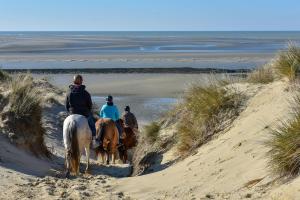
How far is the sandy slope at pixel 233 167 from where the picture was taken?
8.66 meters

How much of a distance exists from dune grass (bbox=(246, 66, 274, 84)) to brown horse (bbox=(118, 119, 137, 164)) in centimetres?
477

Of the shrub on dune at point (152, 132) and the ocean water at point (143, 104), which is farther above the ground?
the shrub on dune at point (152, 132)

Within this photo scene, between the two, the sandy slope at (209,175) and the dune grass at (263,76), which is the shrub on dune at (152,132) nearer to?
the sandy slope at (209,175)

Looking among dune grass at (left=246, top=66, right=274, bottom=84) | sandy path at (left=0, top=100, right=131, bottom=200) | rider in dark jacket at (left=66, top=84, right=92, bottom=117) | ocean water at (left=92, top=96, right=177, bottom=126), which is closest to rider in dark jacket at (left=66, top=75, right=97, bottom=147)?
rider in dark jacket at (left=66, top=84, right=92, bottom=117)

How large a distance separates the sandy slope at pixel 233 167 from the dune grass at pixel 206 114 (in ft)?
1.19

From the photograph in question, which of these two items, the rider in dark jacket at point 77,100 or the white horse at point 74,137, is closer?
the white horse at point 74,137

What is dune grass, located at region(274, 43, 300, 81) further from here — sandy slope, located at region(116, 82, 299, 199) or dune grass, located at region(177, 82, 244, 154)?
dune grass, located at region(177, 82, 244, 154)

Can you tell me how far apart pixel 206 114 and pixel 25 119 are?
5007 millimetres

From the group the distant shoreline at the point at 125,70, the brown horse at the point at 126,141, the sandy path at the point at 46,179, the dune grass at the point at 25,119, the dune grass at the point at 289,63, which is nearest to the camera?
the sandy path at the point at 46,179

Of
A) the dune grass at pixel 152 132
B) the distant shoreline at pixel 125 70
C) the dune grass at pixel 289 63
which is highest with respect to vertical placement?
the dune grass at pixel 289 63

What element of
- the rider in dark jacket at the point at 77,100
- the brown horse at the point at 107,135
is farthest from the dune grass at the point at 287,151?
the brown horse at the point at 107,135

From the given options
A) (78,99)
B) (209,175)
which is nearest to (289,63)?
(209,175)

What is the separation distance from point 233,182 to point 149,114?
1783 centimetres

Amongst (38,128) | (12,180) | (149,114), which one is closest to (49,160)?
(38,128)
